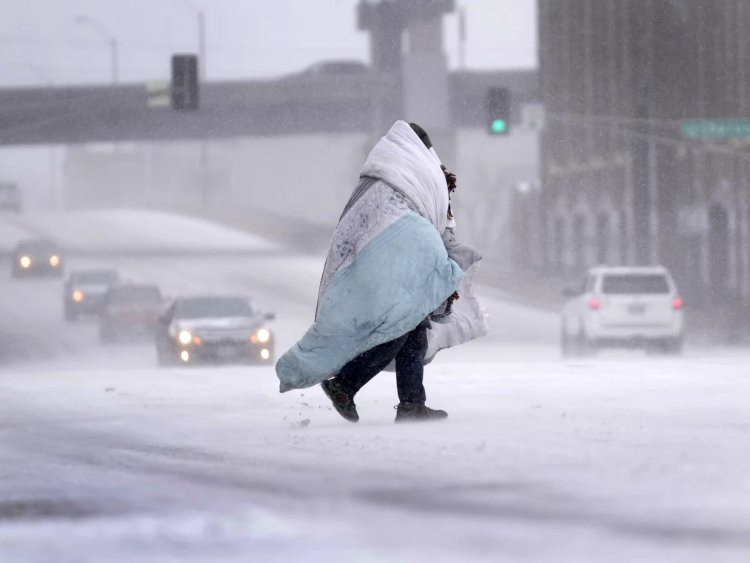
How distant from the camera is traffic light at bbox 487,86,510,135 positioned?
4031 centimetres

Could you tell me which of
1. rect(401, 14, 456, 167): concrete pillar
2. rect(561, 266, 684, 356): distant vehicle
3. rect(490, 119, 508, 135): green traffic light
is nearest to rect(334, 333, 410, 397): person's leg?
rect(561, 266, 684, 356): distant vehicle

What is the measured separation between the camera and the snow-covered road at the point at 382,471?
4830mm

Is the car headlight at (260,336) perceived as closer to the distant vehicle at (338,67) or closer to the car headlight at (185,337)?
the car headlight at (185,337)

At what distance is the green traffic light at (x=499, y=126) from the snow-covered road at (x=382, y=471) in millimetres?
26500

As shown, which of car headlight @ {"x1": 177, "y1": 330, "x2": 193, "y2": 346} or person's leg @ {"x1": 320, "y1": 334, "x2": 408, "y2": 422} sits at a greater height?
person's leg @ {"x1": 320, "y1": 334, "x2": 408, "y2": 422}

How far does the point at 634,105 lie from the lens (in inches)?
3041

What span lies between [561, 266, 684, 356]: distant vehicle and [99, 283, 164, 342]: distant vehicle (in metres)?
14.2

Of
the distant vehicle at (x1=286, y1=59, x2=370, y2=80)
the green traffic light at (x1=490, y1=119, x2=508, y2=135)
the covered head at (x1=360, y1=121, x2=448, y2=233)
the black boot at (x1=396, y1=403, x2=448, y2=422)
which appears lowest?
the black boot at (x1=396, y1=403, x2=448, y2=422)

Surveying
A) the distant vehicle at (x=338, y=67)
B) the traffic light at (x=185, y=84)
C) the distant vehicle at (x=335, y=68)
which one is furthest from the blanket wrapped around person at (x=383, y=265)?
the distant vehicle at (x=338, y=67)

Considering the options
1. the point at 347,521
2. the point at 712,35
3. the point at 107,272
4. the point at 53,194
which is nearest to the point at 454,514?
the point at 347,521

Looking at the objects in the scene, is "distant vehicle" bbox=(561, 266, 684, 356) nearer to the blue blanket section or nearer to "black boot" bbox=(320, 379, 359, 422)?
"black boot" bbox=(320, 379, 359, 422)

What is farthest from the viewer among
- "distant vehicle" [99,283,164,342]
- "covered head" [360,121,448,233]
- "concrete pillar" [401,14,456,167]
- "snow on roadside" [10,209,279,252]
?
"snow on roadside" [10,209,279,252]

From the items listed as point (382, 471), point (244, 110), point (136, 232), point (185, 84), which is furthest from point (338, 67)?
point (382, 471)

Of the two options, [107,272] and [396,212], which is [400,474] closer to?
[396,212]
